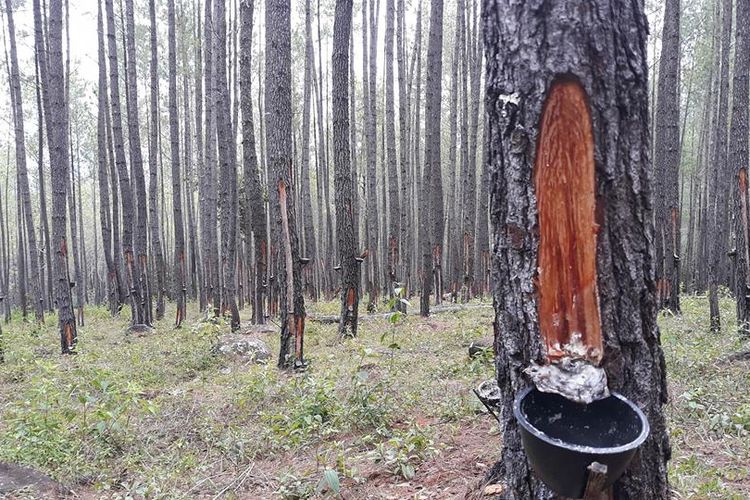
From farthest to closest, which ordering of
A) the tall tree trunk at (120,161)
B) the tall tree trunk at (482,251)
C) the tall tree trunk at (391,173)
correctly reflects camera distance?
the tall tree trunk at (482,251) → the tall tree trunk at (391,173) → the tall tree trunk at (120,161)

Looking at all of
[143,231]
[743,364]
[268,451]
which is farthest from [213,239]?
[743,364]

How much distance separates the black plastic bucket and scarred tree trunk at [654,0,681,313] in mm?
6557

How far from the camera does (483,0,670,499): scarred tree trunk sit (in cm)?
137

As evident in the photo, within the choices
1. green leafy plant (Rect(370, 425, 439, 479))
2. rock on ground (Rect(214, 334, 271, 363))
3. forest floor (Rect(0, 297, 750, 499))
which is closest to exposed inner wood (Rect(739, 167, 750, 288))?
forest floor (Rect(0, 297, 750, 499))

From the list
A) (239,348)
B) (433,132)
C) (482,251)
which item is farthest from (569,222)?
(482,251)

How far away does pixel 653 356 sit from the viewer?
4.66 ft

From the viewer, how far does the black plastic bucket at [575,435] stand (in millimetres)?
1164

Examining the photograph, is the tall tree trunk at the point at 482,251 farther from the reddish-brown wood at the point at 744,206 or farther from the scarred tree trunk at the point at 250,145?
the reddish-brown wood at the point at 744,206

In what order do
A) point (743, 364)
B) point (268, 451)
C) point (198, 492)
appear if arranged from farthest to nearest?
1. point (743, 364)
2. point (268, 451)
3. point (198, 492)

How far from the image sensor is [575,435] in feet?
4.69

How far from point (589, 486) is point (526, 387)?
11.5 inches

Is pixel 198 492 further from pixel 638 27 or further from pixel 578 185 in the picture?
pixel 638 27

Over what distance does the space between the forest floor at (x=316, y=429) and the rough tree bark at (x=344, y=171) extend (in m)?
1.11

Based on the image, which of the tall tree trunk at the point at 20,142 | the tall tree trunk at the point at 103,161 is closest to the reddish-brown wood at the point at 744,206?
the tall tree trunk at the point at 103,161
